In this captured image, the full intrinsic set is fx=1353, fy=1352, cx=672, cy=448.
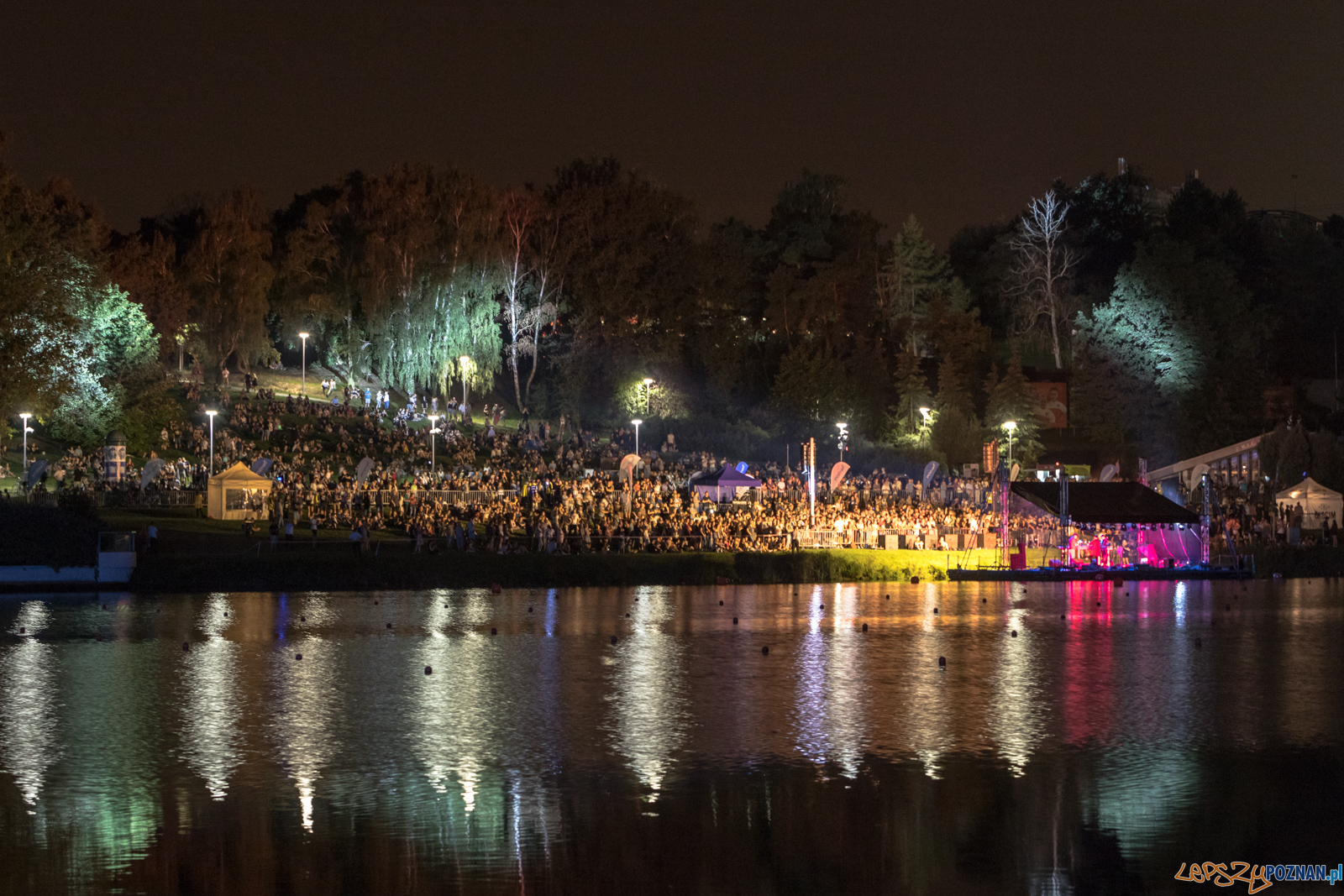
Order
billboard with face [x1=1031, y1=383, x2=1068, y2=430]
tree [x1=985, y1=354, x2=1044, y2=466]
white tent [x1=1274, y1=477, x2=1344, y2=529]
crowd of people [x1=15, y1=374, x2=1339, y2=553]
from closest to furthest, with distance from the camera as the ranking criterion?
1. crowd of people [x1=15, y1=374, x2=1339, y2=553]
2. white tent [x1=1274, y1=477, x2=1344, y2=529]
3. tree [x1=985, y1=354, x2=1044, y2=466]
4. billboard with face [x1=1031, y1=383, x2=1068, y2=430]

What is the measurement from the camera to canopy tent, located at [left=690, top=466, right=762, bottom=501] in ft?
166

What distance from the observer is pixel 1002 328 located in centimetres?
10431

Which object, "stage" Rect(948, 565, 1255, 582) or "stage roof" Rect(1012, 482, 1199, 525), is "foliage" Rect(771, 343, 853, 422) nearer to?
"stage roof" Rect(1012, 482, 1199, 525)

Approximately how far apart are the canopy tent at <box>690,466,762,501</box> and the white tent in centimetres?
2065

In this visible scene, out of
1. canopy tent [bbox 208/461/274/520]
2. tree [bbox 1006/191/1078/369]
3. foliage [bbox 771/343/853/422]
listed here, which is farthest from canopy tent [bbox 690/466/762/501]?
tree [bbox 1006/191/1078/369]

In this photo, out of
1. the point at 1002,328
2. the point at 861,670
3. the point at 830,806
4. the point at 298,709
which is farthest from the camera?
the point at 1002,328

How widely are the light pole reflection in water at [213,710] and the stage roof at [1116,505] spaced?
28150 mm

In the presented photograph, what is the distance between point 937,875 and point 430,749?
7082 mm

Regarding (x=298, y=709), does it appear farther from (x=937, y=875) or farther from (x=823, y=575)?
(x=823, y=575)

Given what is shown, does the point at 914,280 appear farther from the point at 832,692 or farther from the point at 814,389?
the point at 832,692

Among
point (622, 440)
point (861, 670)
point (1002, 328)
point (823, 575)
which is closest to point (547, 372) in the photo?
point (622, 440)

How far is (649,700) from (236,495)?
3038cm

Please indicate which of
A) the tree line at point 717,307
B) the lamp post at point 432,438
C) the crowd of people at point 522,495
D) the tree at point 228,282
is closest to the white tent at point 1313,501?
the crowd of people at point 522,495

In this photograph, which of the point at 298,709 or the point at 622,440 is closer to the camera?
the point at 298,709
